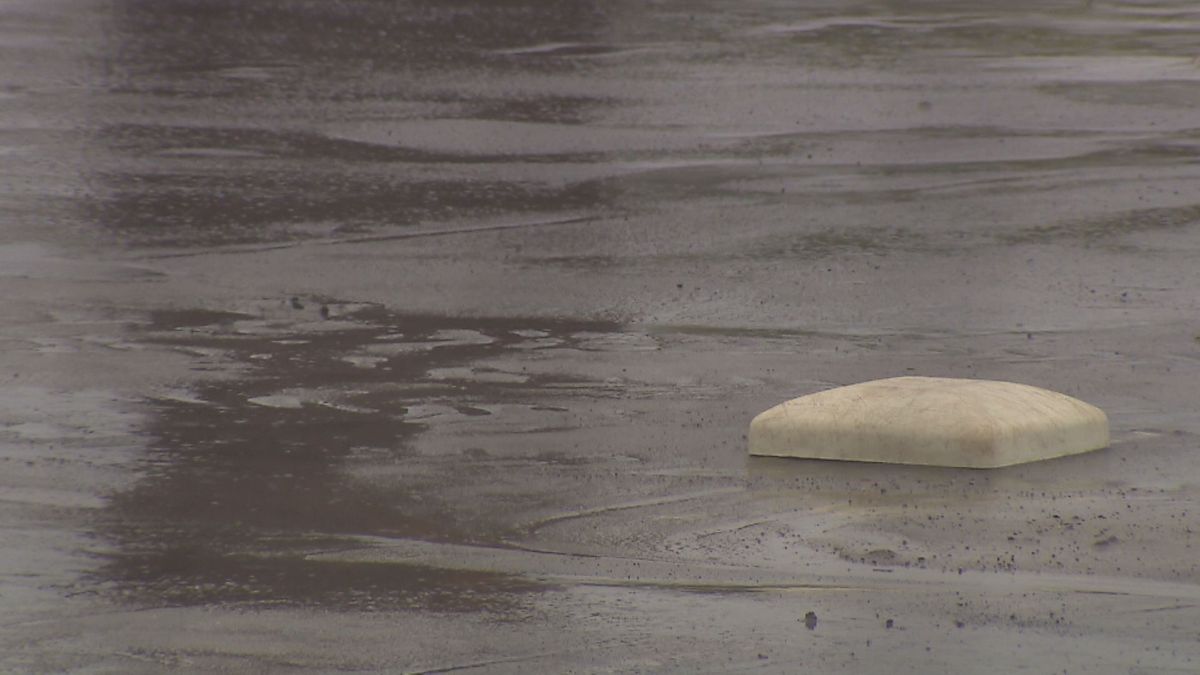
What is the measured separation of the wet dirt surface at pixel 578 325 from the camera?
5.21 m

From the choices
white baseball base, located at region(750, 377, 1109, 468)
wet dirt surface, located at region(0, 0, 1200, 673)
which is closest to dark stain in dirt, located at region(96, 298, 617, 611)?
wet dirt surface, located at region(0, 0, 1200, 673)

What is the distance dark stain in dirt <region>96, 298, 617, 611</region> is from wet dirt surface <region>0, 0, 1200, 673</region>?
0.02 meters

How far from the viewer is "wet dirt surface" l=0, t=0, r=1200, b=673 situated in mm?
5207

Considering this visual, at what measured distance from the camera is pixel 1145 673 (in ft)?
15.2

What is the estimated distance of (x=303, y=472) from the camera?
6625 mm

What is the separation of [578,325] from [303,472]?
245cm

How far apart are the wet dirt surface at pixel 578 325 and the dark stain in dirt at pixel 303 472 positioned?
0.08 ft

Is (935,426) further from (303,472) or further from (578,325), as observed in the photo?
(578,325)

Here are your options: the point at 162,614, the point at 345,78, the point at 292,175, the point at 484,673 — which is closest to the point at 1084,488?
the point at 484,673

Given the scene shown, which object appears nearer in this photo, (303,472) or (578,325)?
(303,472)

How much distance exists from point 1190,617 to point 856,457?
188 cm

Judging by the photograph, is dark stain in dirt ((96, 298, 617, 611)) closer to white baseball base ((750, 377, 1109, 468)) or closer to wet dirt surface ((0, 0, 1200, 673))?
wet dirt surface ((0, 0, 1200, 673))

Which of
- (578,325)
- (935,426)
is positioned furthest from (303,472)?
(578,325)

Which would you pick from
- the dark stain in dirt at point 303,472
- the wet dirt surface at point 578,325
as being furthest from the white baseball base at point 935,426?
the dark stain in dirt at point 303,472
